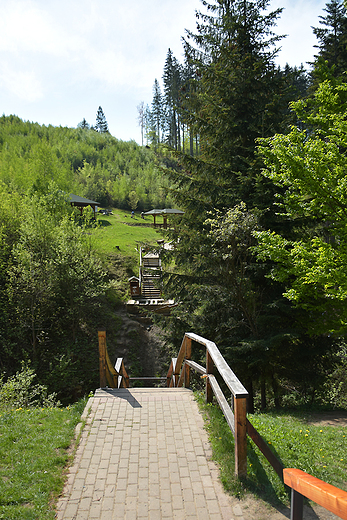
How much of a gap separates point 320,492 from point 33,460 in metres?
3.49

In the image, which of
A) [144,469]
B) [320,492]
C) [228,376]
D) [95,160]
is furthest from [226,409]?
[95,160]

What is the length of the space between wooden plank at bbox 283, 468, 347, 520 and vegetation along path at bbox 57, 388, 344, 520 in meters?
1.62

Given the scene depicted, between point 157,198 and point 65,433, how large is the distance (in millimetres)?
47852

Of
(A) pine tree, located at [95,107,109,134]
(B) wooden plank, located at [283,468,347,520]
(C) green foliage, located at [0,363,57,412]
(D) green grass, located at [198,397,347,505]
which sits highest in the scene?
(A) pine tree, located at [95,107,109,134]

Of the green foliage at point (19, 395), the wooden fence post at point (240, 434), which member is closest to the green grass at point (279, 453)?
the wooden fence post at point (240, 434)

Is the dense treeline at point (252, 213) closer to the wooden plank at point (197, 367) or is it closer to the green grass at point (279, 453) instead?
the wooden plank at point (197, 367)

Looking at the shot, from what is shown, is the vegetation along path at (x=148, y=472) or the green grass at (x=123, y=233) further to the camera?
the green grass at (x=123, y=233)

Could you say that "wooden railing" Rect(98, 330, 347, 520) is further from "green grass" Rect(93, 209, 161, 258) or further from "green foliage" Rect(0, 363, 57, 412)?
"green grass" Rect(93, 209, 161, 258)

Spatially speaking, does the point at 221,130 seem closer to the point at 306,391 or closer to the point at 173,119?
the point at 306,391

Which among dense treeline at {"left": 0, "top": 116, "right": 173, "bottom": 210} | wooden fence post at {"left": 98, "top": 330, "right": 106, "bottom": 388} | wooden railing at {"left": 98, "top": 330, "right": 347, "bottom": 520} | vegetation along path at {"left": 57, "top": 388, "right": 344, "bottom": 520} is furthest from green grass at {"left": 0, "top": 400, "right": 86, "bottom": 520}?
dense treeline at {"left": 0, "top": 116, "right": 173, "bottom": 210}

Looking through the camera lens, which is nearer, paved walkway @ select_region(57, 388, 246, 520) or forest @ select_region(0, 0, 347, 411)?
paved walkway @ select_region(57, 388, 246, 520)

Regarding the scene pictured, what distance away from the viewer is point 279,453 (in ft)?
13.1

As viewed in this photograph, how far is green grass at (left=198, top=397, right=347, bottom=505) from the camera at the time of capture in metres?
Answer: 3.24

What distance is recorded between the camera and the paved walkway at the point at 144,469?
118 inches
